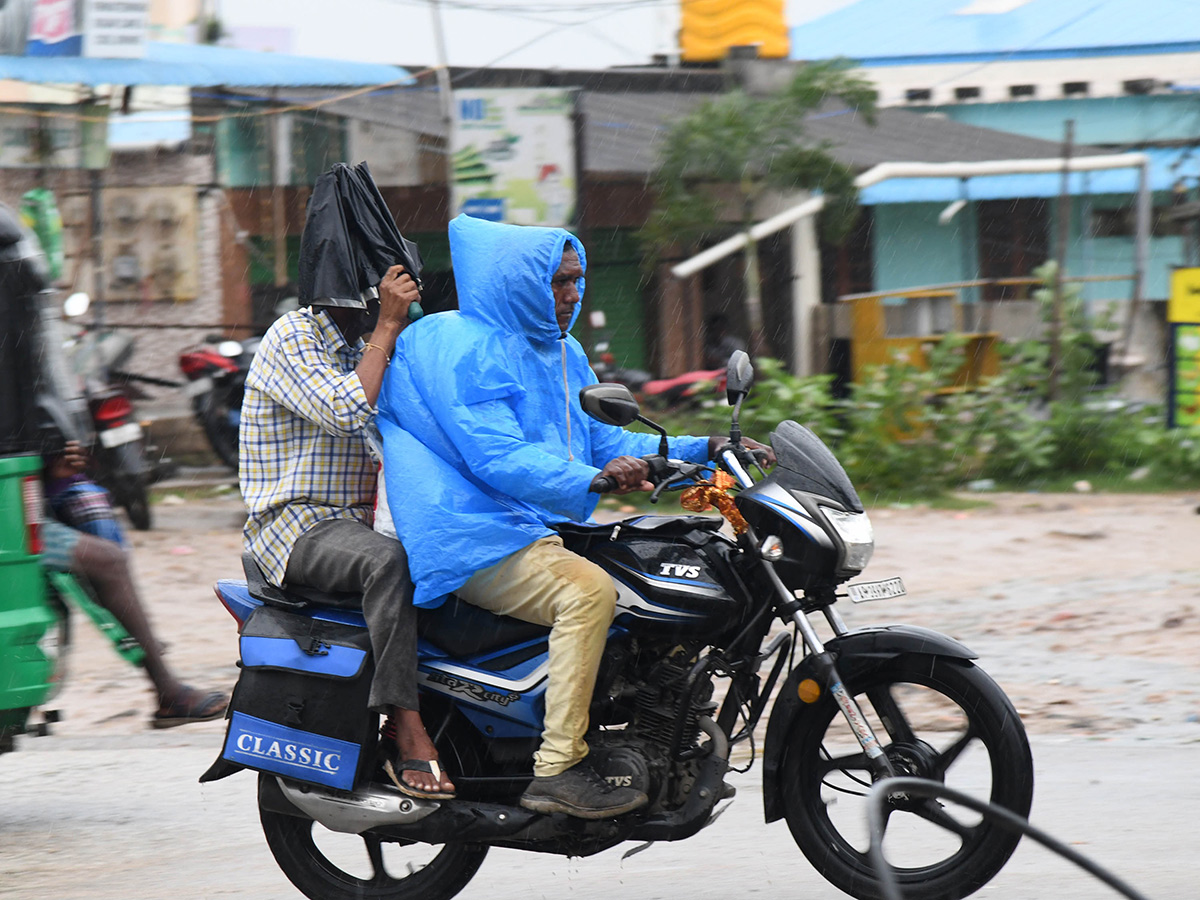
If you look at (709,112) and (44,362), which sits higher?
(709,112)

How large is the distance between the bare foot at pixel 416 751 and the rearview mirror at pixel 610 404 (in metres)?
0.93

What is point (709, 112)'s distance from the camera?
14.8 meters

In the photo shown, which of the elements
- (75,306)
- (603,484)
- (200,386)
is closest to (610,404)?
(603,484)

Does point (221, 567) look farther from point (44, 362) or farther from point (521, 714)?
point (521, 714)

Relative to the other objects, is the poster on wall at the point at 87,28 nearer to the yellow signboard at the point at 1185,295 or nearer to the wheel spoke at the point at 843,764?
the yellow signboard at the point at 1185,295

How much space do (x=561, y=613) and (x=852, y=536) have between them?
2.44 ft

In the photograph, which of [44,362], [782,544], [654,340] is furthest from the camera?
[654,340]

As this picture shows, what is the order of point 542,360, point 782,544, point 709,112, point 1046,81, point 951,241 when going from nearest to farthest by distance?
1. point 782,544
2. point 542,360
3. point 709,112
4. point 951,241
5. point 1046,81

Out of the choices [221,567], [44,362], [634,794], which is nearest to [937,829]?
[634,794]

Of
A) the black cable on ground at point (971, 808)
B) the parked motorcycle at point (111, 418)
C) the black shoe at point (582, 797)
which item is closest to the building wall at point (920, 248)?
the parked motorcycle at point (111, 418)

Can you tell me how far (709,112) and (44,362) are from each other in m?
10.4

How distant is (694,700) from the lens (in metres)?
3.73

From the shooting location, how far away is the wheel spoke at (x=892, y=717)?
371 centimetres

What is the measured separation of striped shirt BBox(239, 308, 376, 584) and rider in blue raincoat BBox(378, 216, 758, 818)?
0.66ft
